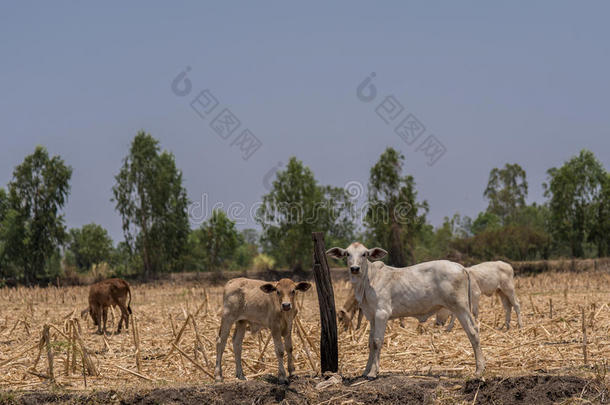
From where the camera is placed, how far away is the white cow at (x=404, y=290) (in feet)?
35.3

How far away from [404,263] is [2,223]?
1373 inches

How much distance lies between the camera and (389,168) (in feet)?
180

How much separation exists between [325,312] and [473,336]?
2.46 m

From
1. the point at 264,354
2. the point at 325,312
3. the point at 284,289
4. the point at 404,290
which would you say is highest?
the point at 284,289

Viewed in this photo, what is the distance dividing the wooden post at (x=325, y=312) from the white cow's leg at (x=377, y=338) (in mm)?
695

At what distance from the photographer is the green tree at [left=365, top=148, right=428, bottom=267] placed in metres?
52.7

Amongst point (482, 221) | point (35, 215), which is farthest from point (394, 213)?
point (482, 221)

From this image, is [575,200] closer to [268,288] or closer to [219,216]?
[219,216]

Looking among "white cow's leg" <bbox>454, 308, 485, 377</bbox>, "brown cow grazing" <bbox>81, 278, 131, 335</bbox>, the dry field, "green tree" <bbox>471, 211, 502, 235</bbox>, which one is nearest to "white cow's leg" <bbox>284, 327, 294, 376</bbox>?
the dry field

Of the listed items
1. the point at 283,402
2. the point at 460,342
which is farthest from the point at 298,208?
the point at 283,402

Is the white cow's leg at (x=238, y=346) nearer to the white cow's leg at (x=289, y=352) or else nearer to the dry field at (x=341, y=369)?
the dry field at (x=341, y=369)

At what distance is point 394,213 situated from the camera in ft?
176

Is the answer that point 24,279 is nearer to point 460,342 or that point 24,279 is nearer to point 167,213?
point 167,213

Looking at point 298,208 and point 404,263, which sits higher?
point 298,208
